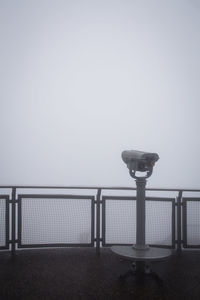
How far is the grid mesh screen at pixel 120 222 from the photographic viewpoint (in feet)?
11.2

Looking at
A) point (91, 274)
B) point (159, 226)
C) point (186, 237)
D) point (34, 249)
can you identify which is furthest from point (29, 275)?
point (186, 237)

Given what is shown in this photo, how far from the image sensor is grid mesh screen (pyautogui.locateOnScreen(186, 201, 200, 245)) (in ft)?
11.2

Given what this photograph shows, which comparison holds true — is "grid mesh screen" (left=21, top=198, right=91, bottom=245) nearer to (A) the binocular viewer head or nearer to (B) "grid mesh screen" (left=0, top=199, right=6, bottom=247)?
(B) "grid mesh screen" (left=0, top=199, right=6, bottom=247)

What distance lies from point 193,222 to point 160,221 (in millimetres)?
382

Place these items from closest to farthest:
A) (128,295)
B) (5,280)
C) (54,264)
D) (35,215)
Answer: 1. (128,295)
2. (5,280)
3. (54,264)
4. (35,215)

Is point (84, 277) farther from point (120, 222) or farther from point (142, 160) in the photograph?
point (142, 160)

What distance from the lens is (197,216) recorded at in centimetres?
345

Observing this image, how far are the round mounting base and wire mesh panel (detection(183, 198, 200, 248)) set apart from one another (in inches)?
30.4

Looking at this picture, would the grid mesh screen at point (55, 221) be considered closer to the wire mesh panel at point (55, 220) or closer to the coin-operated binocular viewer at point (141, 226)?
the wire mesh panel at point (55, 220)

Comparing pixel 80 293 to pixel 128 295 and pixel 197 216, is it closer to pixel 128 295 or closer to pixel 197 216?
pixel 128 295

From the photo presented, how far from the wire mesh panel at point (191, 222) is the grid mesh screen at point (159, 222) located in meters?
0.17

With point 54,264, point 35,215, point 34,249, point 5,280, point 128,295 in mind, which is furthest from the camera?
point 34,249

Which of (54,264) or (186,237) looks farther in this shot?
(186,237)

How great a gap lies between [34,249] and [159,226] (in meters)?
1.50
